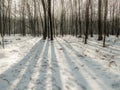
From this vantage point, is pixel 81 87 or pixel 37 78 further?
pixel 37 78

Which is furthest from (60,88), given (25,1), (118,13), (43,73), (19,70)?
(118,13)

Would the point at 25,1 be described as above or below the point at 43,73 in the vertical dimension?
above

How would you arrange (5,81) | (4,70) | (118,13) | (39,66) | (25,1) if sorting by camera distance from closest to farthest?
1. (5,81)
2. (4,70)
3. (39,66)
4. (25,1)
5. (118,13)

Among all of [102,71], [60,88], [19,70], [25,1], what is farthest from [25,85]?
[25,1]

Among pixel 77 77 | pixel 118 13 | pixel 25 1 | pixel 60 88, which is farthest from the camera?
pixel 118 13

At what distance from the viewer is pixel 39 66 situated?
6906 millimetres

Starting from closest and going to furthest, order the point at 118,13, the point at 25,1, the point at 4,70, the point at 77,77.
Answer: the point at 77,77, the point at 4,70, the point at 25,1, the point at 118,13

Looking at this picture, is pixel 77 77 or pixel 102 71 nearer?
pixel 77 77

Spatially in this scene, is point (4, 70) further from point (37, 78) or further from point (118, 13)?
point (118, 13)

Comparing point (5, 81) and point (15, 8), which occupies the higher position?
point (15, 8)

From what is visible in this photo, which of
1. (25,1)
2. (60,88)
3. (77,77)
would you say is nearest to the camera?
(60,88)

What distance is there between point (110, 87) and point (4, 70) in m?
3.72

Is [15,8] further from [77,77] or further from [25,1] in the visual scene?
[77,77]

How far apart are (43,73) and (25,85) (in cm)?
122
